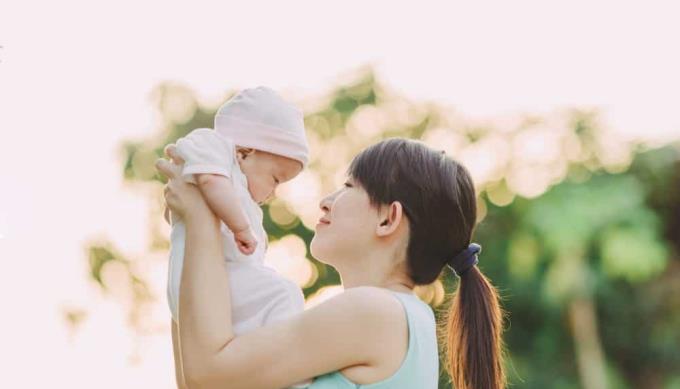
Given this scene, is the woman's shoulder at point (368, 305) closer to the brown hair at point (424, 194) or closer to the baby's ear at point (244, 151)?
the brown hair at point (424, 194)

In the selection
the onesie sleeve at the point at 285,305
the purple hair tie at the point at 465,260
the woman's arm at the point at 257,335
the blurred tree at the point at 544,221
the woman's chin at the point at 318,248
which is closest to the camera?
the woman's arm at the point at 257,335

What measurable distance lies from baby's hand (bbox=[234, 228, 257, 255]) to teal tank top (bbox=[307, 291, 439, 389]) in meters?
0.25

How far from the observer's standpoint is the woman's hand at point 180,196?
2.03 m

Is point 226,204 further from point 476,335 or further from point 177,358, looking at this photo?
point 476,335

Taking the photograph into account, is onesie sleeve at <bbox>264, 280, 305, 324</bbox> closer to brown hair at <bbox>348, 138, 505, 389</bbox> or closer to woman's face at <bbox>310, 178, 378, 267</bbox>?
woman's face at <bbox>310, 178, 378, 267</bbox>

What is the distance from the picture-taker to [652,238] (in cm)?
1914

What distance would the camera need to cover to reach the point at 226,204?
2.02m

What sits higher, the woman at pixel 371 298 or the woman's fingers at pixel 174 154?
the woman's fingers at pixel 174 154

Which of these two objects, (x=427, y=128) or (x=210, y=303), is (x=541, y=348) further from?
(x=210, y=303)

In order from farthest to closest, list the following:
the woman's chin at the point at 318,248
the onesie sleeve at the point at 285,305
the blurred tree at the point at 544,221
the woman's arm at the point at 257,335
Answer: the blurred tree at the point at 544,221
the woman's chin at the point at 318,248
the onesie sleeve at the point at 285,305
the woman's arm at the point at 257,335

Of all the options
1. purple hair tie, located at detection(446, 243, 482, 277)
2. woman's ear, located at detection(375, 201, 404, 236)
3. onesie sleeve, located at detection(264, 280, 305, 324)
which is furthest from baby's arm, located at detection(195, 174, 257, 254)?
purple hair tie, located at detection(446, 243, 482, 277)

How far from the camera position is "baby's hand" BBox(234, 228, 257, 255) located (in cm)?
203

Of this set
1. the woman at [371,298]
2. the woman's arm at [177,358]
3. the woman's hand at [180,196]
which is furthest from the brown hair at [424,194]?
the woman's arm at [177,358]

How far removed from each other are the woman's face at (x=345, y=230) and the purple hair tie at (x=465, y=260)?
0.77 feet
